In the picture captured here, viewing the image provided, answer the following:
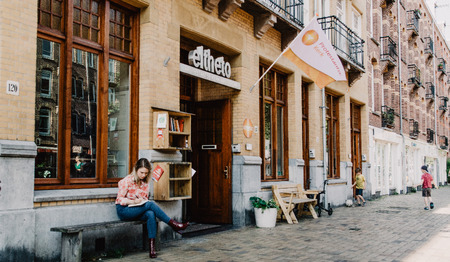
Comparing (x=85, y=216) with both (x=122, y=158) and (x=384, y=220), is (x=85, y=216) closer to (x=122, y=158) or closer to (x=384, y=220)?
(x=122, y=158)

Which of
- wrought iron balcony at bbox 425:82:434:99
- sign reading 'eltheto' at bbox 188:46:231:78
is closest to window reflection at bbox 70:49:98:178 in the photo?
sign reading 'eltheto' at bbox 188:46:231:78

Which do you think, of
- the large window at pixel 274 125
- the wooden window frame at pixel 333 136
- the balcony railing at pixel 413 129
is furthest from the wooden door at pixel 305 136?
the balcony railing at pixel 413 129

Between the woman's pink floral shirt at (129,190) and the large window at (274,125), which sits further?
the large window at (274,125)

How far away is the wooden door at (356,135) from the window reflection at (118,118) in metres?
13.4

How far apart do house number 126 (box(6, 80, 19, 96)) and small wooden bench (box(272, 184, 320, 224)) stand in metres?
7.09

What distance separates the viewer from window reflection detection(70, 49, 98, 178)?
6.98 meters

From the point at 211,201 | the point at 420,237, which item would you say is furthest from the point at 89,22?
the point at 420,237

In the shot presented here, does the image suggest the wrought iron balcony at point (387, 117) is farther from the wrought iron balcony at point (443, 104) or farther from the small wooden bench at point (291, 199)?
the wrought iron balcony at point (443, 104)

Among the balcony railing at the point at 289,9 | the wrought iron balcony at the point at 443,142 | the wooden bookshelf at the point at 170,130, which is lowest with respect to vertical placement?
the wooden bookshelf at the point at 170,130

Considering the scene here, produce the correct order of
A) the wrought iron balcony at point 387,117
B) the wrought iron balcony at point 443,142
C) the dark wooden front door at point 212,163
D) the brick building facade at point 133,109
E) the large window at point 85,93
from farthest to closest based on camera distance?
the wrought iron balcony at point 443,142 → the wrought iron balcony at point 387,117 → the dark wooden front door at point 212,163 → the large window at point 85,93 → the brick building facade at point 133,109

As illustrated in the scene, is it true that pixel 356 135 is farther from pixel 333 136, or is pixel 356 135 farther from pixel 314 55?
pixel 314 55

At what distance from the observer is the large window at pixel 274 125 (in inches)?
489

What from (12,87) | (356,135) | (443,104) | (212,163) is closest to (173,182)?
(212,163)

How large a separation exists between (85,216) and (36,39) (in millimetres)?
2641
